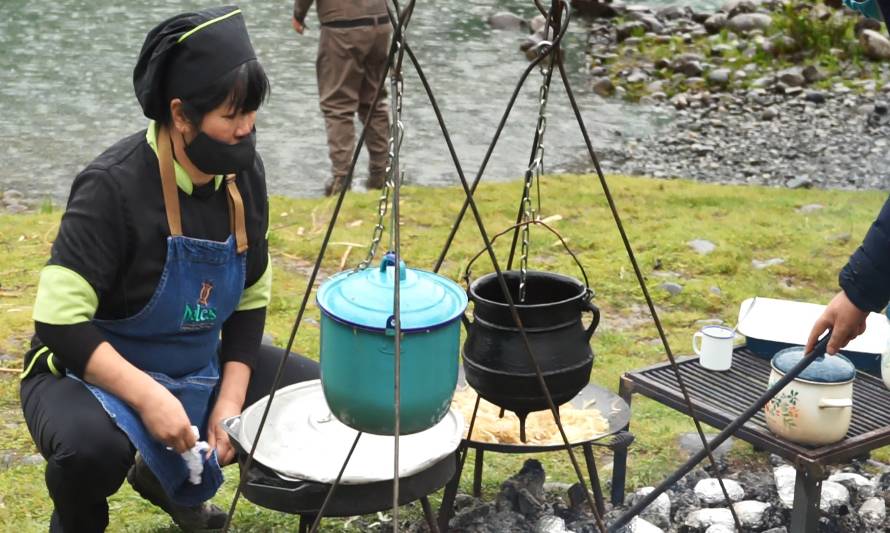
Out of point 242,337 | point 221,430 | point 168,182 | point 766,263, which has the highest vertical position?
point 168,182

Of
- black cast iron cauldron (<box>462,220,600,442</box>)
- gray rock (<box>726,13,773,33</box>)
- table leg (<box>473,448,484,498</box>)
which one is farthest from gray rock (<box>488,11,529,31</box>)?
black cast iron cauldron (<box>462,220,600,442</box>)

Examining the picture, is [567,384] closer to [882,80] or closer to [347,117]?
[347,117]

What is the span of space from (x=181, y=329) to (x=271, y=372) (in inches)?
16.2

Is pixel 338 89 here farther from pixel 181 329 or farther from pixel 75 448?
pixel 75 448

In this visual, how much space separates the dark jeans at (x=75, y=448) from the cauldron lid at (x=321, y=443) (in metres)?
0.33

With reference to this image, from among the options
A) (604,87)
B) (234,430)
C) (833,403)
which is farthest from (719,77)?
(234,430)

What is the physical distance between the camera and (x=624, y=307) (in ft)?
17.7

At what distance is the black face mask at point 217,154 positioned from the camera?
2.78 meters

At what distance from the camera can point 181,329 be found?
2951mm

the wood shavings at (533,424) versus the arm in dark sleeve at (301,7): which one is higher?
the arm in dark sleeve at (301,7)

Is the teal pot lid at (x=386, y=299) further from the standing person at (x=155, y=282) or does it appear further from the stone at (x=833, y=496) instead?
the stone at (x=833, y=496)

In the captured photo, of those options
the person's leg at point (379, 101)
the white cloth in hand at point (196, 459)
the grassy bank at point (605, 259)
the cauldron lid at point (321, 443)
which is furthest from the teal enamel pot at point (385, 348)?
the person's leg at point (379, 101)

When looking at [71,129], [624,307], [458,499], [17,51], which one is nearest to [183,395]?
[458,499]

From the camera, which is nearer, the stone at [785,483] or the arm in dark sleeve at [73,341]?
the arm in dark sleeve at [73,341]
